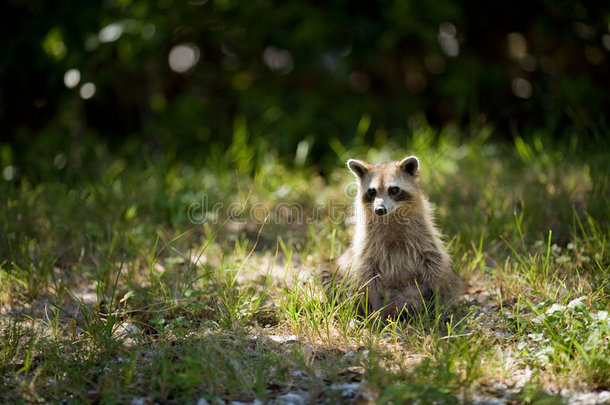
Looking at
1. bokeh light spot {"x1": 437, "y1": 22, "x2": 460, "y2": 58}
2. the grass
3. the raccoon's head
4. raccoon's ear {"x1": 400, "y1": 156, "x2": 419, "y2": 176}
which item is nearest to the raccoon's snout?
the raccoon's head

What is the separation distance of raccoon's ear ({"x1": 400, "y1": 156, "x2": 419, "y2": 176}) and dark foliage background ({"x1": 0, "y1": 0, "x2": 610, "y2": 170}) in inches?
87.0

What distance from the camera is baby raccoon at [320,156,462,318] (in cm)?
363

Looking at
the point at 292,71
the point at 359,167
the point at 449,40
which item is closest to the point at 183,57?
the point at 292,71

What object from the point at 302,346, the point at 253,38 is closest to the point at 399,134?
the point at 253,38

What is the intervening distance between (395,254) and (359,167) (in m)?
0.65

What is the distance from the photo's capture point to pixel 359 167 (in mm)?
4004

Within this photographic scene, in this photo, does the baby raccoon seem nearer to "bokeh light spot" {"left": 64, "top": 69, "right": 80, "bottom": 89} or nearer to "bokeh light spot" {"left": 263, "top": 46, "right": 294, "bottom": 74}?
"bokeh light spot" {"left": 64, "top": 69, "right": 80, "bottom": 89}

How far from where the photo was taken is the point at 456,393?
8.75 feet

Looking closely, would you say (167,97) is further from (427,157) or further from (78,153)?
(427,157)

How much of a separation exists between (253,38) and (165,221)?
94.1 inches

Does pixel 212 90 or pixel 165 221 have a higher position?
pixel 212 90

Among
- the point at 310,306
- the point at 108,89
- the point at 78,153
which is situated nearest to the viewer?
the point at 310,306

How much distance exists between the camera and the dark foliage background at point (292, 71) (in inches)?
227

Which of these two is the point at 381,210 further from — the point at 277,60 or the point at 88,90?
the point at 277,60
